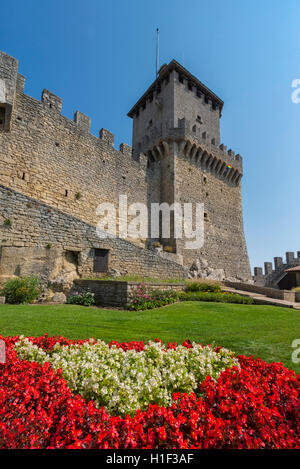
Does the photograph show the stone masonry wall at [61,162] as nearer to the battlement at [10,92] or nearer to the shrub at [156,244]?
the battlement at [10,92]

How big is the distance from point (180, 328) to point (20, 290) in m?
6.00

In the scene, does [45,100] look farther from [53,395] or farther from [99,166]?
[53,395]

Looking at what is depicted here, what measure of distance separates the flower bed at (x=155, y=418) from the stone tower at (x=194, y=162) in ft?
50.8

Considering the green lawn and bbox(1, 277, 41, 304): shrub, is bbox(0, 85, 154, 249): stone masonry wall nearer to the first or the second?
bbox(1, 277, 41, 304): shrub

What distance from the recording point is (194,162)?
21.4m

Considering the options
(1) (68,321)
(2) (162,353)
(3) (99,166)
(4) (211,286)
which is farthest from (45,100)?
(2) (162,353)

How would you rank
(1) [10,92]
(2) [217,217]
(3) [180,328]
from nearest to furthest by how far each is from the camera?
(3) [180,328] < (1) [10,92] < (2) [217,217]

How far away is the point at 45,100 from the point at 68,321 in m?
13.5

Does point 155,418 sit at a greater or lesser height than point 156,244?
lesser

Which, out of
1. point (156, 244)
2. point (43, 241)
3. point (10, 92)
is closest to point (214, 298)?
point (156, 244)

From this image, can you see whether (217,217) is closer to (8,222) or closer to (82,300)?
(82,300)

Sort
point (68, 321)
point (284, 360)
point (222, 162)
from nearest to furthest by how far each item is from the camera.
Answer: point (284, 360) → point (68, 321) → point (222, 162)

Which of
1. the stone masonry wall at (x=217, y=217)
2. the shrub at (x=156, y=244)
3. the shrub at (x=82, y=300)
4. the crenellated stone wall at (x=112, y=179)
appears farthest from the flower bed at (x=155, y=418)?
the stone masonry wall at (x=217, y=217)
